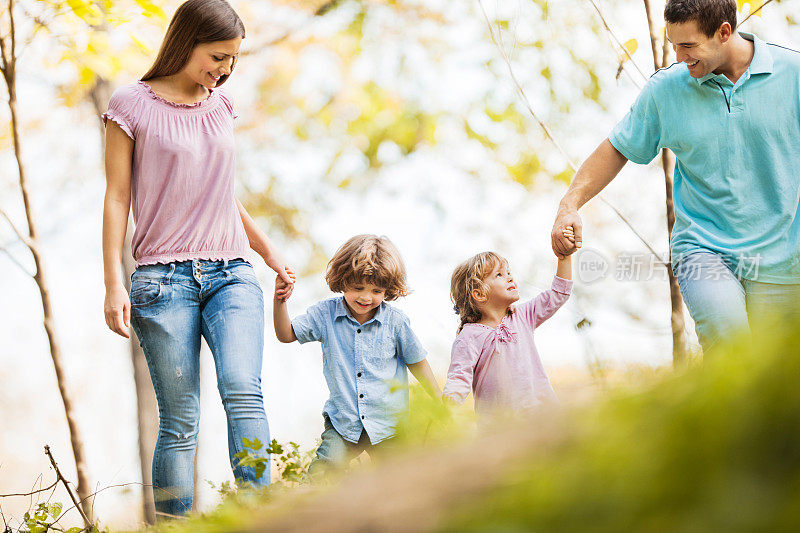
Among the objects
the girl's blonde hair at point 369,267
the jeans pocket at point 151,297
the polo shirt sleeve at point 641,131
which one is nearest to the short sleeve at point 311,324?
the girl's blonde hair at point 369,267

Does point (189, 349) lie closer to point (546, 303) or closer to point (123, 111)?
point (123, 111)

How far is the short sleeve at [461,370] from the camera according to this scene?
10.0 feet

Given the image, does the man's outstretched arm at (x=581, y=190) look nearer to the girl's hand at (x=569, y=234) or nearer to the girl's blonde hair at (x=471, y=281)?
the girl's hand at (x=569, y=234)

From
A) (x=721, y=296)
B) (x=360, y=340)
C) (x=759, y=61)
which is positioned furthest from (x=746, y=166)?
(x=360, y=340)

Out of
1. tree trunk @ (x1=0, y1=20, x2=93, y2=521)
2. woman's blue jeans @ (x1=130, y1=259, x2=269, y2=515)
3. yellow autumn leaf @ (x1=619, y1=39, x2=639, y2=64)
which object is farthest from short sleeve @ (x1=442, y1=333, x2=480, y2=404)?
tree trunk @ (x1=0, y1=20, x2=93, y2=521)

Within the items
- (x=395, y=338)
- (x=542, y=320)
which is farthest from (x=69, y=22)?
(x=542, y=320)

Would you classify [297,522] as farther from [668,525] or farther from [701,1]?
[701,1]

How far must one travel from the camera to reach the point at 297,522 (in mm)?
606

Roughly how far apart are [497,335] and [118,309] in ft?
4.98

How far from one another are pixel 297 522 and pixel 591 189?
8.14 feet

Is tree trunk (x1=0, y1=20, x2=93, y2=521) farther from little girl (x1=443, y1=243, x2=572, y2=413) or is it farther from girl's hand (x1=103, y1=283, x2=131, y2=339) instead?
little girl (x1=443, y1=243, x2=572, y2=413)

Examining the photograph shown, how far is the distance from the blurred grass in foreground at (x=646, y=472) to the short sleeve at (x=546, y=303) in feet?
8.79

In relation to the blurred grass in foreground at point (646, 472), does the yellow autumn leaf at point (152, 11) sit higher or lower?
higher

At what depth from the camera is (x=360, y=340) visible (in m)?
3.23
